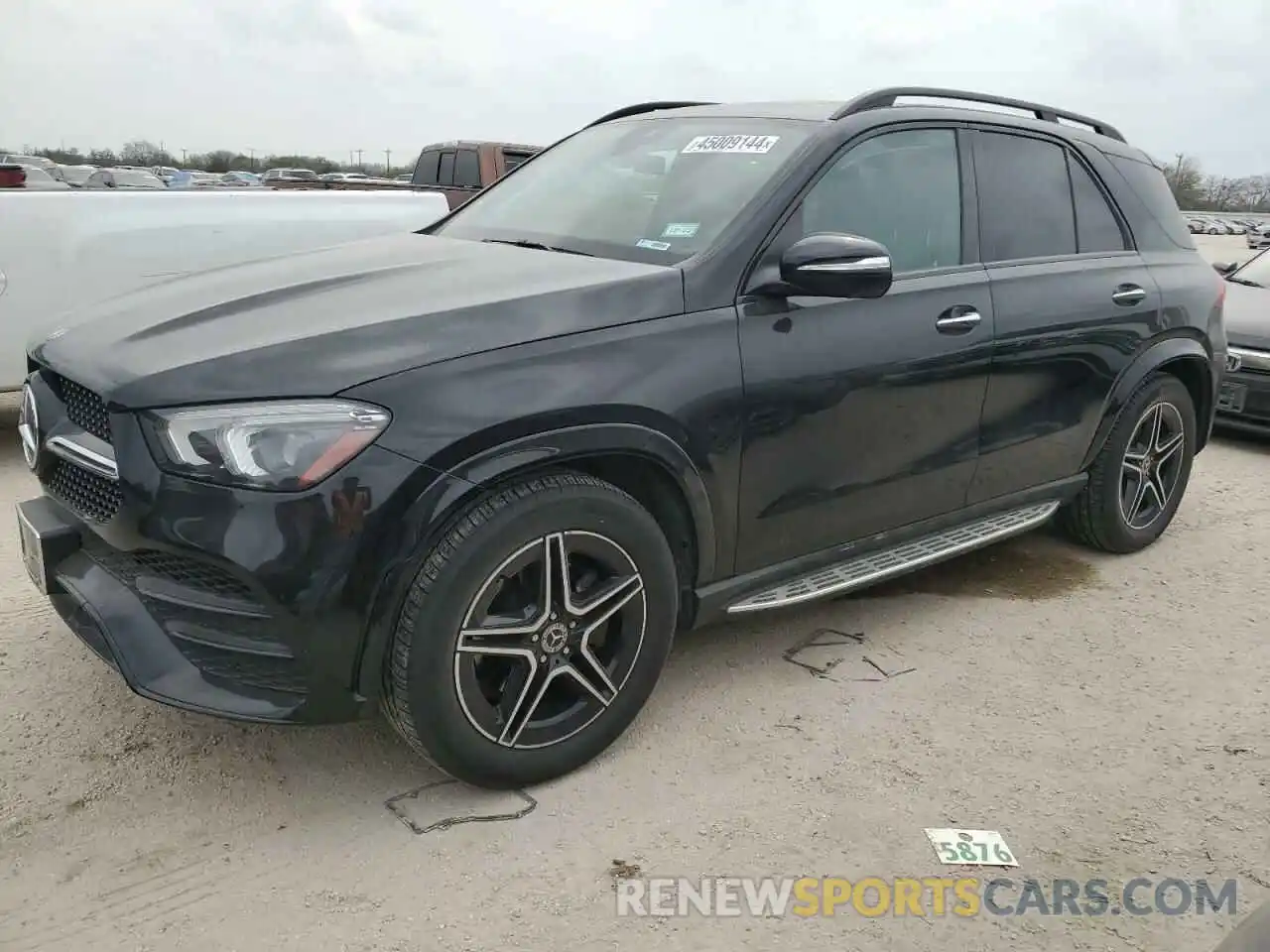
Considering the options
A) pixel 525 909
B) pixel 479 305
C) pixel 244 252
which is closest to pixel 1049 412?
pixel 479 305

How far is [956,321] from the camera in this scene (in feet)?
11.7

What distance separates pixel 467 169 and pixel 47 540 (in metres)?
9.68

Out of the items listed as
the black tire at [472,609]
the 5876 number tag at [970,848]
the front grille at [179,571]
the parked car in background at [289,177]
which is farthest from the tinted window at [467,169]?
the 5876 number tag at [970,848]

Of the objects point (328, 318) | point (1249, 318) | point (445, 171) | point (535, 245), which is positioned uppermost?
point (445, 171)

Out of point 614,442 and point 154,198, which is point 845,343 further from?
point 154,198

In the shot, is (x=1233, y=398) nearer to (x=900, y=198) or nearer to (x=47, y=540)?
(x=900, y=198)

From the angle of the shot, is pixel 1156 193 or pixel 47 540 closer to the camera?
pixel 47 540

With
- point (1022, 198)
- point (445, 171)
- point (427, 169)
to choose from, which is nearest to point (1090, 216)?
point (1022, 198)

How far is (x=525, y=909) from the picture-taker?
2389 millimetres

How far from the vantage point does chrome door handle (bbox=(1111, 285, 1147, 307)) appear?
425 centimetres

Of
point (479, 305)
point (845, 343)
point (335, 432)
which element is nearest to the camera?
point (335, 432)

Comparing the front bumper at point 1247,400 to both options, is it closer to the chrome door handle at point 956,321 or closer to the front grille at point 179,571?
the chrome door handle at point 956,321

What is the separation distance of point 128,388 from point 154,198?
13.8 ft

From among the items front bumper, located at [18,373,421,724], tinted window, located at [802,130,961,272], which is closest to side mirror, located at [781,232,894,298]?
tinted window, located at [802,130,961,272]
